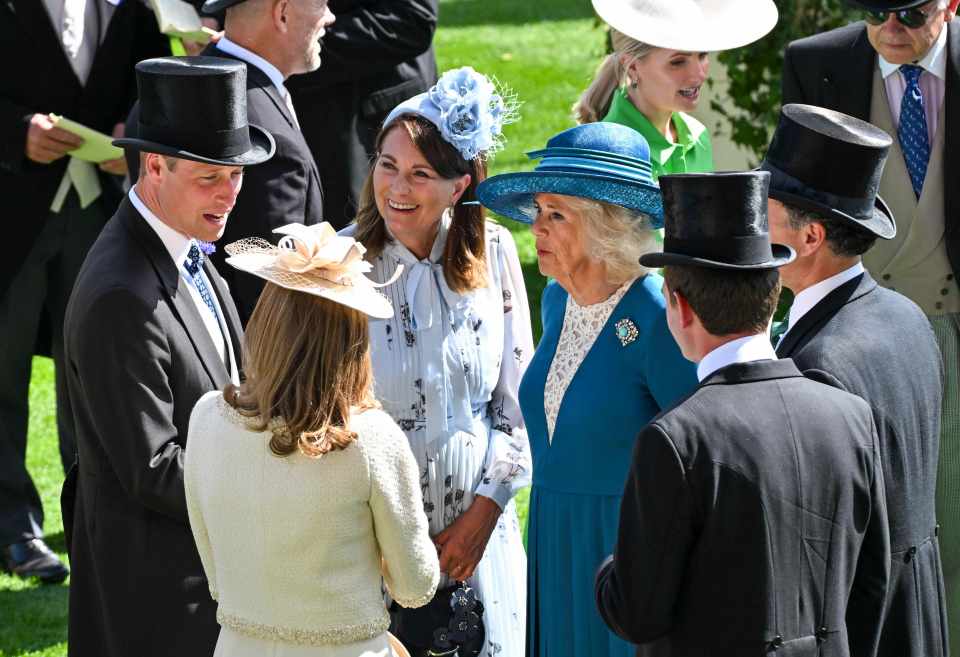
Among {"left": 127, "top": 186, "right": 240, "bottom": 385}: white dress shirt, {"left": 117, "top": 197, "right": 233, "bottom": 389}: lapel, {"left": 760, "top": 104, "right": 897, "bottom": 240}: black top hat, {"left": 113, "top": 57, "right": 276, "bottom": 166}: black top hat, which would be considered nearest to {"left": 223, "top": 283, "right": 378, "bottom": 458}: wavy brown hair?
{"left": 117, "top": 197, "right": 233, "bottom": 389}: lapel

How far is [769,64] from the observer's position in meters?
8.95

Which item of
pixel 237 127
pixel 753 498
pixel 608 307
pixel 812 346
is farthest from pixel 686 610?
pixel 237 127

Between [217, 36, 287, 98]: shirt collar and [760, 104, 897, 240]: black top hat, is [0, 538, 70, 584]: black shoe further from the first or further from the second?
[760, 104, 897, 240]: black top hat

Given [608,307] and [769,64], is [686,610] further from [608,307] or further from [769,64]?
[769,64]

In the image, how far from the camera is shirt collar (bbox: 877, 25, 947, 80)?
488 cm

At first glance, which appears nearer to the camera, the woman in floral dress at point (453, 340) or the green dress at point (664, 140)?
the woman in floral dress at point (453, 340)

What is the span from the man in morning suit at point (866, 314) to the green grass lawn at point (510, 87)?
7.19ft

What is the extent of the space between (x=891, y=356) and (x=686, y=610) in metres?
0.89

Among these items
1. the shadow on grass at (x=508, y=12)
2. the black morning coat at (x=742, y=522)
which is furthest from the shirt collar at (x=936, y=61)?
the shadow on grass at (x=508, y=12)

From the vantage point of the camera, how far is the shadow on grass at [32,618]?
18.1ft

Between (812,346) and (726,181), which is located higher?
(726,181)

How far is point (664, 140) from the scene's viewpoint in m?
5.32

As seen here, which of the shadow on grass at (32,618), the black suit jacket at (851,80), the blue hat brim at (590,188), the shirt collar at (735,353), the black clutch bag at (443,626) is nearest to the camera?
the shirt collar at (735,353)

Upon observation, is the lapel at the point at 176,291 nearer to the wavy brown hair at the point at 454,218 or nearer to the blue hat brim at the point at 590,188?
the wavy brown hair at the point at 454,218
